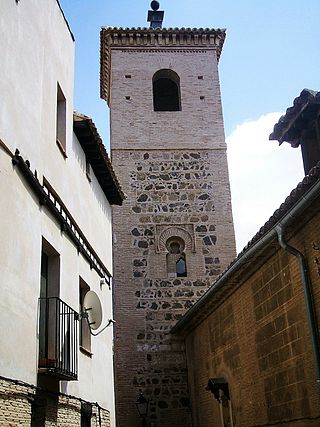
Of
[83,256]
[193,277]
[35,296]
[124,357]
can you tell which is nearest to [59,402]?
[35,296]

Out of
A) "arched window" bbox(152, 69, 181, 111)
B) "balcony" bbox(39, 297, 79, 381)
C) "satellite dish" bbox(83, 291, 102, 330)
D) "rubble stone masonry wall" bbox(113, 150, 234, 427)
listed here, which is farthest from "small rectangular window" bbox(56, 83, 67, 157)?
"arched window" bbox(152, 69, 181, 111)

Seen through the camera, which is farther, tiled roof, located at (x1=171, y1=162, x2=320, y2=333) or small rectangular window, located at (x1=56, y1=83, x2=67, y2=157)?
small rectangular window, located at (x1=56, y1=83, x2=67, y2=157)

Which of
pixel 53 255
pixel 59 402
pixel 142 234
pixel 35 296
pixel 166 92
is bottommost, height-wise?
pixel 59 402

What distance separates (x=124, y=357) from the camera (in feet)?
53.9

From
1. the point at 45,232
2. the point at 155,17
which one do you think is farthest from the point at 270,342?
the point at 155,17

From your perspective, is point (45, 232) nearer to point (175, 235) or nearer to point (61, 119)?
point (61, 119)

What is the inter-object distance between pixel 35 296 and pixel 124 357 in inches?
363

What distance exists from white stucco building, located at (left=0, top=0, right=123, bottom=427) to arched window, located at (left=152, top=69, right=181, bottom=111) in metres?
8.96

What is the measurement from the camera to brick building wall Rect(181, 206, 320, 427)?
27.1 feet

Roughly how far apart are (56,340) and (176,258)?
9871mm

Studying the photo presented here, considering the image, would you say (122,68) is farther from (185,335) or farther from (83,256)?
(83,256)

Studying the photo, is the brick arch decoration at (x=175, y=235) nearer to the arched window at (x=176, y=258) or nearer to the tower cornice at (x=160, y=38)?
the arched window at (x=176, y=258)

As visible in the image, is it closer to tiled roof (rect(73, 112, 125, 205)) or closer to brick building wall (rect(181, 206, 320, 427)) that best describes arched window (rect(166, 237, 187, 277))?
brick building wall (rect(181, 206, 320, 427))

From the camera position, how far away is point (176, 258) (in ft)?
58.1
